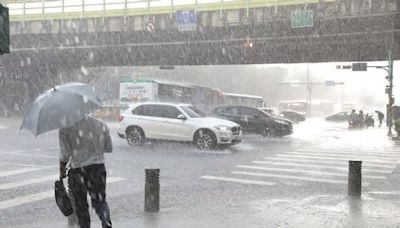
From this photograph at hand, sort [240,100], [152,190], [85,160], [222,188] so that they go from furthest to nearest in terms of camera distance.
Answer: [240,100] < [222,188] < [152,190] < [85,160]

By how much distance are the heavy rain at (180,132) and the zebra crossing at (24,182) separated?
49 mm

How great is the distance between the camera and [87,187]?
18.9 ft

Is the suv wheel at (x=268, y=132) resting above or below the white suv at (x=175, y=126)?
below

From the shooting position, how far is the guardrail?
28266 millimetres

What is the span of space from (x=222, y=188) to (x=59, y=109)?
549 cm

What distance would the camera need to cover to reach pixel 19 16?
3525 cm

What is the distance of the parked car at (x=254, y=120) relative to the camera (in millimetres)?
25953

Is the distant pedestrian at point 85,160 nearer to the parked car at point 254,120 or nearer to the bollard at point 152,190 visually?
the bollard at point 152,190

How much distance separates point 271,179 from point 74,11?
25111 millimetres

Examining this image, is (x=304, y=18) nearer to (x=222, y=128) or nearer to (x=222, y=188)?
(x=222, y=128)

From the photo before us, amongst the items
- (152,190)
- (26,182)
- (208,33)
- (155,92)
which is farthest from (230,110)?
(152,190)

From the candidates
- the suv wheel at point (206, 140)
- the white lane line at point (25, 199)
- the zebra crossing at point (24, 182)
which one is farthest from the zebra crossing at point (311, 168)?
the white lane line at point (25, 199)

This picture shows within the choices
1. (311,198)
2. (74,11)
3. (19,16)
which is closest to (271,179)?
(311,198)

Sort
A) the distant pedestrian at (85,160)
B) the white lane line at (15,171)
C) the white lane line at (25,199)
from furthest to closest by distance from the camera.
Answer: the white lane line at (15,171) < the white lane line at (25,199) < the distant pedestrian at (85,160)
